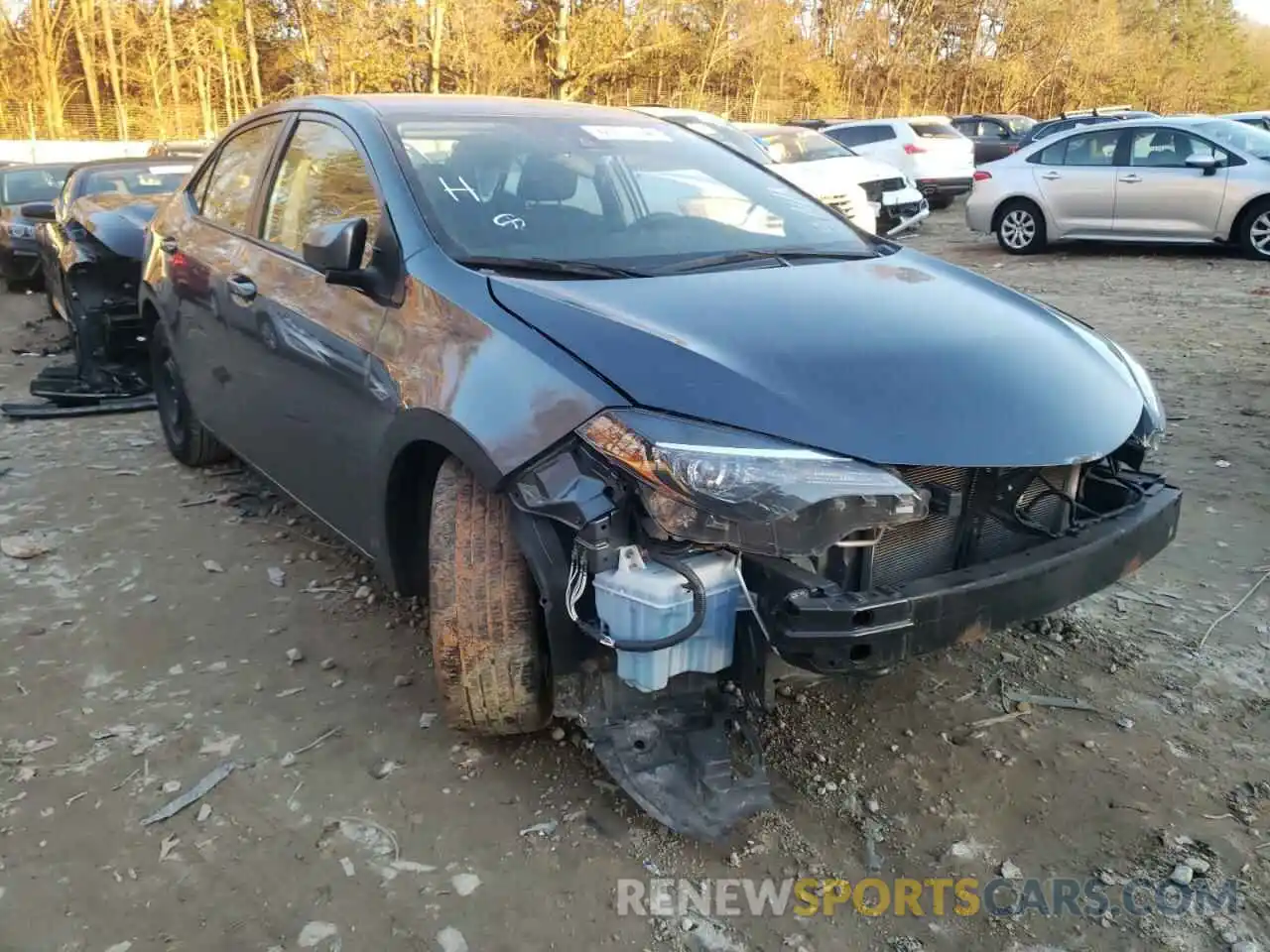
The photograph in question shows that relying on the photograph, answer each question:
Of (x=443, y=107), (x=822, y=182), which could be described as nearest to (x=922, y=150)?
(x=822, y=182)

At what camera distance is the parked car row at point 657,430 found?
6.87 feet

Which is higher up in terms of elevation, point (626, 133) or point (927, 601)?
point (626, 133)

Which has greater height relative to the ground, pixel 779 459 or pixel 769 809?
pixel 779 459

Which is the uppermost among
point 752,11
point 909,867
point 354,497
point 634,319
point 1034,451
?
point 752,11

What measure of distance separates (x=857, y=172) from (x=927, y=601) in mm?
11212

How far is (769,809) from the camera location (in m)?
2.46

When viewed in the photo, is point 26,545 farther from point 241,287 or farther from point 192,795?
point 192,795

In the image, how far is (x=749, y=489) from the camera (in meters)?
2.02

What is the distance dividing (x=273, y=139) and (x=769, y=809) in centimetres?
289

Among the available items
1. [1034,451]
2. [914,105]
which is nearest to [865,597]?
[1034,451]

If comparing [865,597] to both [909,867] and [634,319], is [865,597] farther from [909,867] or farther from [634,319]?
[634,319]

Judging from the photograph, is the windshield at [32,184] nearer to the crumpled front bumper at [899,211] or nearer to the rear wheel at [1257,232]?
the crumpled front bumper at [899,211]

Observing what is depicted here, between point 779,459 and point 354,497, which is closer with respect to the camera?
point 779,459

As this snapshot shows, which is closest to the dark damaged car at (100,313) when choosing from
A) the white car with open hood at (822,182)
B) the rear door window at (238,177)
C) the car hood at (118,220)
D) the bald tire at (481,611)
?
the car hood at (118,220)
